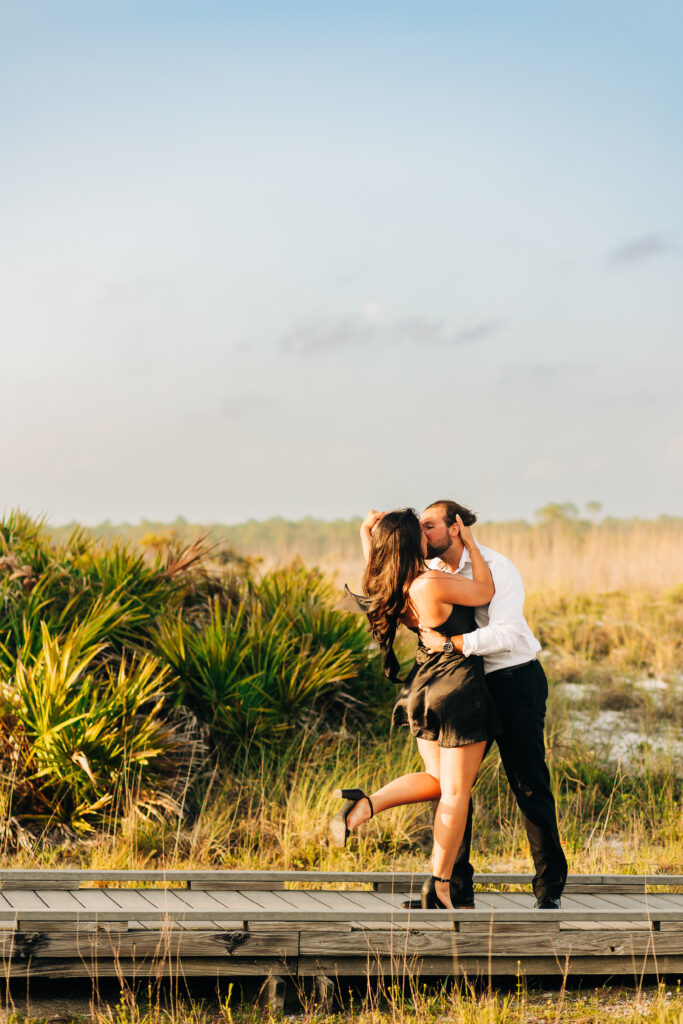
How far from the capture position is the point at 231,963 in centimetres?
518

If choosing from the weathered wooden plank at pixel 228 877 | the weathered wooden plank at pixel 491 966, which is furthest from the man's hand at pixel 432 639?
the weathered wooden plank at pixel 228 877

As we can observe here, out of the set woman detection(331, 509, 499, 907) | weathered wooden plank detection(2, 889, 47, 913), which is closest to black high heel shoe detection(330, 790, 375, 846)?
woman detection(331, 509, 499, 907)

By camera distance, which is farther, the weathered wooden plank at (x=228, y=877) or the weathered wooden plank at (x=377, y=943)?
the weathered wooden plank at (x=228, y=877)

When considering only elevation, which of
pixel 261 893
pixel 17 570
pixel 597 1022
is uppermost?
pixel 17 570

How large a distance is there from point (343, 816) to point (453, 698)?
0.73 metres

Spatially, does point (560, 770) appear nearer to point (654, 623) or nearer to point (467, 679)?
point (467, 679)

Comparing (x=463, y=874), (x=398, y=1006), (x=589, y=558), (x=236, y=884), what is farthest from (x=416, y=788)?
(x=589, y=558)

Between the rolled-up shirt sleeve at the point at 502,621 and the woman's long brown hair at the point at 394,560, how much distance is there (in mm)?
367

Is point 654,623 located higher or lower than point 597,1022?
higher

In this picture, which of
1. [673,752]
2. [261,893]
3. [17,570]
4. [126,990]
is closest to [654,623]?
[673,752]

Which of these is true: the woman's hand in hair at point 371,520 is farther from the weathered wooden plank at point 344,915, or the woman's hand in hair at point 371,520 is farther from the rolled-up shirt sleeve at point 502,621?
the weathered wooden plank at point 344,915

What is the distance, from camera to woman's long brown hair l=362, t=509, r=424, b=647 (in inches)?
206

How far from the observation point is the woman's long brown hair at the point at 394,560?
5223 millimetres

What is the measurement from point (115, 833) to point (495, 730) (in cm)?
406
